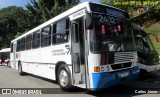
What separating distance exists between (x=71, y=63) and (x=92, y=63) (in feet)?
4.55

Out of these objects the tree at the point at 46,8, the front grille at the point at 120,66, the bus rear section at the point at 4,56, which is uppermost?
the tree at the point at 46,8

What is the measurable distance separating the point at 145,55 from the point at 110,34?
12.4 feet

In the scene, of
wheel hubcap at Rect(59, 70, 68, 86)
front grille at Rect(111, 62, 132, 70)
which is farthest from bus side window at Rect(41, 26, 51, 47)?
front grille at Rect(111, 62, 132, 70)

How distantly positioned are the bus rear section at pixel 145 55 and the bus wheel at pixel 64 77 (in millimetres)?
3701

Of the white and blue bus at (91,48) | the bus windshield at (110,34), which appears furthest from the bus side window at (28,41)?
the bus windshield at (110,34)

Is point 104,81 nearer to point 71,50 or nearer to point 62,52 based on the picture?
point 71,50

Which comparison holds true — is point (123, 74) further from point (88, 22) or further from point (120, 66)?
point (88, 22)

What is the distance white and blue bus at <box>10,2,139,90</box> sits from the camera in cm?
710

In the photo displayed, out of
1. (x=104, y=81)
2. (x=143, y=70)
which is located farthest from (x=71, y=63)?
(x=143, y=70)

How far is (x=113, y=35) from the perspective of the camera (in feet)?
25.6

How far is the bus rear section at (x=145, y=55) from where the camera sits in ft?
34.8

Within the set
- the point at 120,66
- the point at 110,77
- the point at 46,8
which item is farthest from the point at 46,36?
the point at 46,8

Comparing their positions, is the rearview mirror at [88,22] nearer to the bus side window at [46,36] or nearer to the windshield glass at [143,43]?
the bus side window at [46,36]

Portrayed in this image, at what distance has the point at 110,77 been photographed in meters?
7.22
